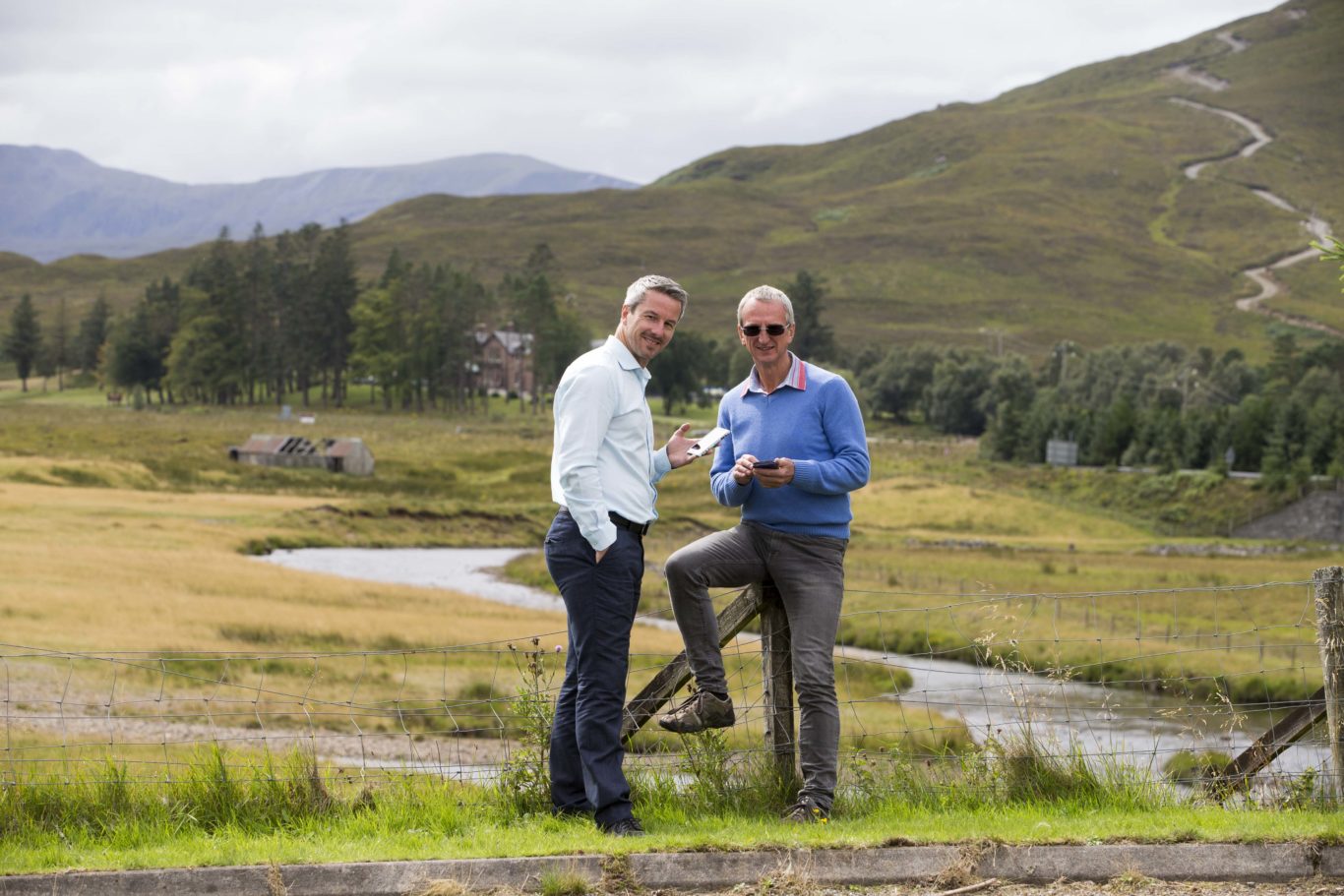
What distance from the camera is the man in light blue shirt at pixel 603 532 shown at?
686 centimetres

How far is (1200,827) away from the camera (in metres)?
6.74

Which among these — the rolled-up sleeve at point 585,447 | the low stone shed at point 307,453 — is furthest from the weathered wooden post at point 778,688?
the low stone shed at point 307,453

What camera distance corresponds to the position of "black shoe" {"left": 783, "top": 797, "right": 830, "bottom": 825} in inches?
276

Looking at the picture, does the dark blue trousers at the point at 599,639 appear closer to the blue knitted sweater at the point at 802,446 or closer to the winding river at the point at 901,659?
the blue knitted sweater at the point at 802,446

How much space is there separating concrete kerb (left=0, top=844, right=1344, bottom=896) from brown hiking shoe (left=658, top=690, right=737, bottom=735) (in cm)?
100

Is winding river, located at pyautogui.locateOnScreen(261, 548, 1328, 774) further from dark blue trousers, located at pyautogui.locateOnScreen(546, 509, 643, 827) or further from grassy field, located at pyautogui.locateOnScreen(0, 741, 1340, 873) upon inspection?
dark blue trousers, located at pyautogui.locateOnScreen(546, 509, 643, 827)

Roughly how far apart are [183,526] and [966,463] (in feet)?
221

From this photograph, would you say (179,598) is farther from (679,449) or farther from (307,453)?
(307,453)

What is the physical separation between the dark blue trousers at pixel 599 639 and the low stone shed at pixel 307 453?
8169cm

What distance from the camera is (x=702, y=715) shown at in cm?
729

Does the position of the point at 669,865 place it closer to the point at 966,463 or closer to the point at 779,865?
the point at 779,865

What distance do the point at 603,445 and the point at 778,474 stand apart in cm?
94

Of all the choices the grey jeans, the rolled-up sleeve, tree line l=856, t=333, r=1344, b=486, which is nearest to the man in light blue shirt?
the rolled-up sleeve

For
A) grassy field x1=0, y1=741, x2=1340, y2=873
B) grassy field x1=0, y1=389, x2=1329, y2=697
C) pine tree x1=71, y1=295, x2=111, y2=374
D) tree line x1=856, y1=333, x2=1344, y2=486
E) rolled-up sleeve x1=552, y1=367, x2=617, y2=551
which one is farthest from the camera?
pine tree x1=71, y1=295, x2=111, y2=374
